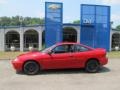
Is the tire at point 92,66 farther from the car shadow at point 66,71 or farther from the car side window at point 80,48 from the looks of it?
the car side window at point 80,48

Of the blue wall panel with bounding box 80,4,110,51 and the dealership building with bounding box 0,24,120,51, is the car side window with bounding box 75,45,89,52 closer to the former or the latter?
the blue wall panel with bounding box 80,4,110,51

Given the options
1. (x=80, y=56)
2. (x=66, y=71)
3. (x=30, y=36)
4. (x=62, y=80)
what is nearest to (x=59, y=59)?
(x=66, y=71)

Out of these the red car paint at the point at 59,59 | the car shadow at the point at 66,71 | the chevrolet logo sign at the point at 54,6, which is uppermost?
the chevrolet logo sign at the point at 54,6

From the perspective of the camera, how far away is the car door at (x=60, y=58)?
556 inches

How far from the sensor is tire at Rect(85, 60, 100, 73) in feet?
47.1

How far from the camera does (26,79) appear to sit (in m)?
12.5

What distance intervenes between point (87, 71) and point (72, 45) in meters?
1.49

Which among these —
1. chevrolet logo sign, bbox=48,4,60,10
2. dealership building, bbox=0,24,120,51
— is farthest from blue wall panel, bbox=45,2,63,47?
dealership building, bbox=0,24,120,51

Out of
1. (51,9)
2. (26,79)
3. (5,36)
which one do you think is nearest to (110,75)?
(26,79)

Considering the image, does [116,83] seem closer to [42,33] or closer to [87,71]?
[87,71]

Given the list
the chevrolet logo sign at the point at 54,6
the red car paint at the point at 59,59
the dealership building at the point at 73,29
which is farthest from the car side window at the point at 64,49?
the chevrolet logo sign at the point at 54,6

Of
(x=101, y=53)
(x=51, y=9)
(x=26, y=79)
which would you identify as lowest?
(x=26, y=79)

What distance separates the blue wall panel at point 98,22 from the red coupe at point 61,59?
20430 millimetres

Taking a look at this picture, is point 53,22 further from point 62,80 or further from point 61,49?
point 62,80
